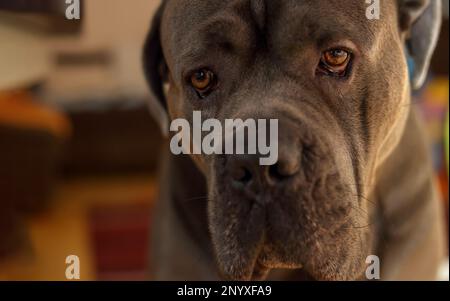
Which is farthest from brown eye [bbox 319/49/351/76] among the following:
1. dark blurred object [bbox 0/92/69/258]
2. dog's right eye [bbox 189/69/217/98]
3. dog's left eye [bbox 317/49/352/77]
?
dark blurred object [bbox 0/92/69/258]

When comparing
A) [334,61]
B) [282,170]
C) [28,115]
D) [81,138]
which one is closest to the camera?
[282,170]

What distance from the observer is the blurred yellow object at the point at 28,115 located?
9.30 ft

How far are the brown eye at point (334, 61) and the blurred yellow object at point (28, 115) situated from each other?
66.0 inches

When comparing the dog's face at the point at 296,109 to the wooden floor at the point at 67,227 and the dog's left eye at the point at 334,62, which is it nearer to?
the dog's left eye at the point at 334,62

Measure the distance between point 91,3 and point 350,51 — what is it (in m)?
0.87

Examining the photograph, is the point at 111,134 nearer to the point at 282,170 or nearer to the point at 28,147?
the point at 28,147

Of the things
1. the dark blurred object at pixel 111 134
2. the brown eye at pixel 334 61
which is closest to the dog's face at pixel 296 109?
the brown eye at pixel 334 61

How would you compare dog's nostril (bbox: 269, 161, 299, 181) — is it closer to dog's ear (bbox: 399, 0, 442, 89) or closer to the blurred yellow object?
dog's ear (bbox: 399, 0, 442, 89)

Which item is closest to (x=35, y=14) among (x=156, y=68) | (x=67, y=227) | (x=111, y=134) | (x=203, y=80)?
(x=156, y=68)

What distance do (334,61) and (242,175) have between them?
12.2 inches

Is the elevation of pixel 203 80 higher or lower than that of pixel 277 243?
higher

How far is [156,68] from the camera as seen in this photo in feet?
5.91
